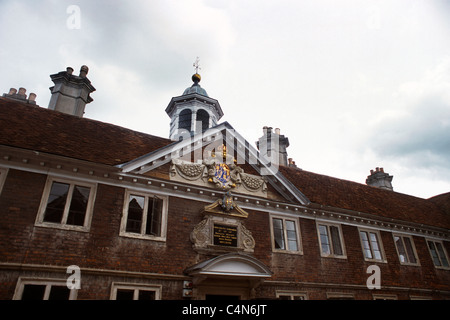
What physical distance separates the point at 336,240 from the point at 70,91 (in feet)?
52.8

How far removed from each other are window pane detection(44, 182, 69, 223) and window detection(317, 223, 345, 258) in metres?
10.9

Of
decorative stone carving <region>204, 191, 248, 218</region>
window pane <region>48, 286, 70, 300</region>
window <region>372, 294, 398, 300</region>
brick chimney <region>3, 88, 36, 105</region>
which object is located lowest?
window <region>372, 294, 398, 300</region>

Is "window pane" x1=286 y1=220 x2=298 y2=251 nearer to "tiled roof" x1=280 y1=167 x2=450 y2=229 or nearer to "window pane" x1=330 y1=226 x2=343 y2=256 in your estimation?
"tiled roof" x1=280 y1=167 x2=450 y2=229

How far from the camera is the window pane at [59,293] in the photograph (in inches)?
333

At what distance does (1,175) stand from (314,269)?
1225 cm

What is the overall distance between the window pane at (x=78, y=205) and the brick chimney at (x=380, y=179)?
2268cm

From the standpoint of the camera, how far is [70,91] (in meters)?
16.3

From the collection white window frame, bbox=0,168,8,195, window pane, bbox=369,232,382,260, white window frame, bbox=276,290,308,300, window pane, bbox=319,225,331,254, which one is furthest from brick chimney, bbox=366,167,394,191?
white window frame, bbox=0,168,8,195

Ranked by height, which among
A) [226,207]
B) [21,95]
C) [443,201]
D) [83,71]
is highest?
[21,95]

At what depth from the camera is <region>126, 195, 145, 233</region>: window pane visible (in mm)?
10383

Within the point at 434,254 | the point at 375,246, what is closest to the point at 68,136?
the point at 375,246

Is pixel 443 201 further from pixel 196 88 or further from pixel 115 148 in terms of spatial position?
pixel 115 148
